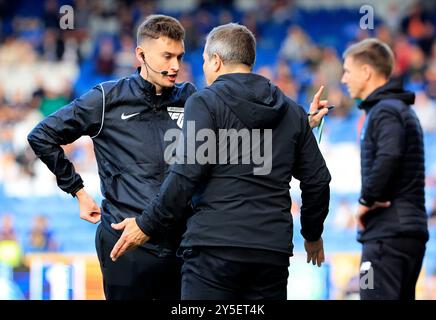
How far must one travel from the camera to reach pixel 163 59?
15.9ft

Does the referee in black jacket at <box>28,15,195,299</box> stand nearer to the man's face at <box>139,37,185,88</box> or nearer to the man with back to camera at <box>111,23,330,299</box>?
the man's face at <box>139,37,185,88</box>

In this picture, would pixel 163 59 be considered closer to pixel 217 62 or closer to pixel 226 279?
pixel 217 62

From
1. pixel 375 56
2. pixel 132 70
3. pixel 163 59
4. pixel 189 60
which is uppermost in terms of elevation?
pixel 189 60

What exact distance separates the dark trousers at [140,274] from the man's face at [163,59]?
86 cm

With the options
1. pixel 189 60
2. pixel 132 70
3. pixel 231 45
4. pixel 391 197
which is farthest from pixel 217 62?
pixel 189 60

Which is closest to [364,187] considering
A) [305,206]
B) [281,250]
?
[305,206]

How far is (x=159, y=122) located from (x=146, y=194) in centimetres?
41

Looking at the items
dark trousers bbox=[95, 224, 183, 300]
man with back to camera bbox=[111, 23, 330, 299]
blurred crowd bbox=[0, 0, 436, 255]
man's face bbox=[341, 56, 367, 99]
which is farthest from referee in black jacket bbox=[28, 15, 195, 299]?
blurred crowd bbox=[0, 0, 436, 255]

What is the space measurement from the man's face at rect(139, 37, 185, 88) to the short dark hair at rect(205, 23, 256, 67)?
1.87ft

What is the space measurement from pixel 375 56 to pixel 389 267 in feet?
4.72

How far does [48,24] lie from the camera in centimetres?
1421

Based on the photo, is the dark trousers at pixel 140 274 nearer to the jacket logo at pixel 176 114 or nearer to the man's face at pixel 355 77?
the jacket logo at pixel 176 114

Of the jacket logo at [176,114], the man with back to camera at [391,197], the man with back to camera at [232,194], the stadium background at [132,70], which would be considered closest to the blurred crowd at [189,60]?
the stadium background at [132,70]
